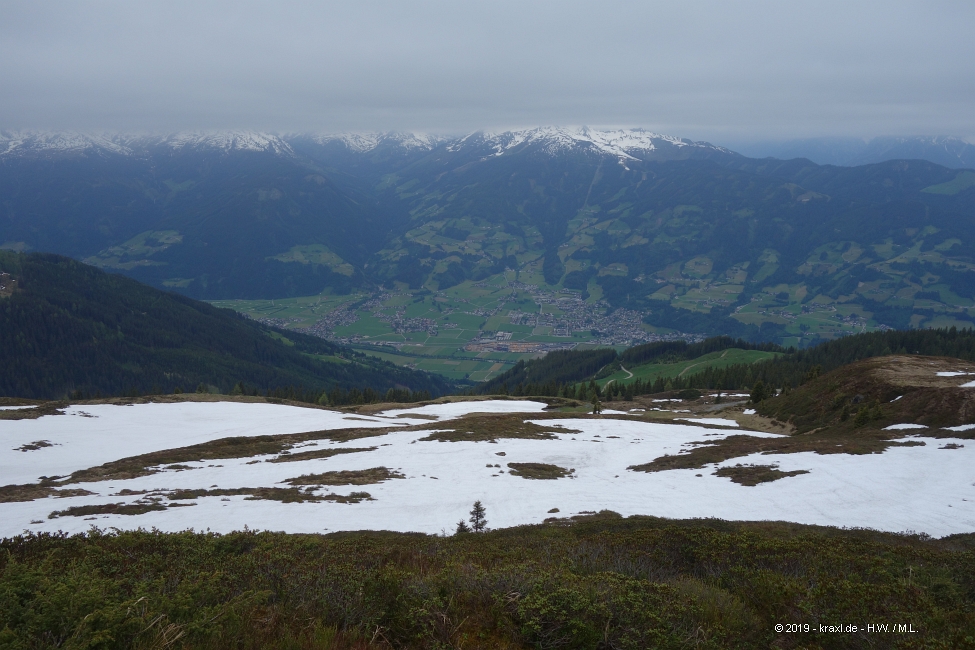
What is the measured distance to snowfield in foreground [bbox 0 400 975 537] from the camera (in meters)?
21.4

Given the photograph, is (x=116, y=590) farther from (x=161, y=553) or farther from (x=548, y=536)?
(x=548, y=536)

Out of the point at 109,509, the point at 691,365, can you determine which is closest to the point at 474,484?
the point at 109,509

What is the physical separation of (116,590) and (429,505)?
57.7 feet

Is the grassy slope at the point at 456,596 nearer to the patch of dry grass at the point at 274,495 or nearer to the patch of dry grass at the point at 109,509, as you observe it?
the patch of dry grass at the point at 109,509

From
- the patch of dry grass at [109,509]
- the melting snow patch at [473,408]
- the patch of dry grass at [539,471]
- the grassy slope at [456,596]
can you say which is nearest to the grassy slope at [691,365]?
the melting snow patch at [473,408]

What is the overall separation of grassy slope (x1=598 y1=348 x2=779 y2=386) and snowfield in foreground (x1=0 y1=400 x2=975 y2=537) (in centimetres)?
12140

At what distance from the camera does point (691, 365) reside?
169375 mm

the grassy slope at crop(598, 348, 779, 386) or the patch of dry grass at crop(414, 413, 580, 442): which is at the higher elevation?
the patch of dry grass at crop(414, 413, 580, 442)

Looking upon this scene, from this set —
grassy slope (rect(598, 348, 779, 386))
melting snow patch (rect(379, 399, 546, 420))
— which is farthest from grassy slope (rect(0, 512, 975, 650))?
grassy slope (rect(598, 348, 779, 386))

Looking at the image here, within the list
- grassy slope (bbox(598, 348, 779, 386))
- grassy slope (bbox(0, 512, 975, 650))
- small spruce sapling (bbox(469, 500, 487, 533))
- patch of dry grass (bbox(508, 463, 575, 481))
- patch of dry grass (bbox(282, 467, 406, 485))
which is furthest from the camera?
grassy slope (bbox(598, 348, 779, 386))

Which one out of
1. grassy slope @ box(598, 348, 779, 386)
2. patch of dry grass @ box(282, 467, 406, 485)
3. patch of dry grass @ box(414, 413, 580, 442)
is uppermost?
patch of dry grass @ box(282, 467, 406, 485)

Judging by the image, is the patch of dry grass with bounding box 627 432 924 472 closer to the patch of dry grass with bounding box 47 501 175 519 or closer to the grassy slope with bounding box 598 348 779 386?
the patch of dry grass with bounding box 47 501 175 519

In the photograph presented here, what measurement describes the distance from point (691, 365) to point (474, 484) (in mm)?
155933

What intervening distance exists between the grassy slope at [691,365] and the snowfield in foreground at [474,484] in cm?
12140
